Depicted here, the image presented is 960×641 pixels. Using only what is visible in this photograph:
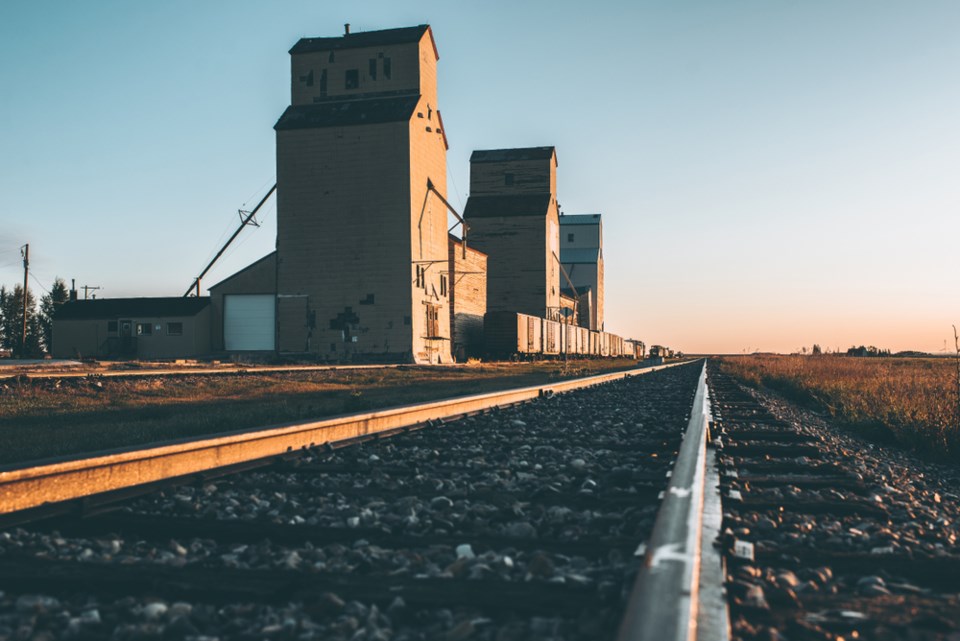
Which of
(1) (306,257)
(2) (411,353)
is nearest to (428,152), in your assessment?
(1) (306,257)

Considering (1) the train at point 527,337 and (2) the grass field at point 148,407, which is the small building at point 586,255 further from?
(2) the grass field at point 148,407

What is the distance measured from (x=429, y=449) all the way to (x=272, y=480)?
5.38 ft

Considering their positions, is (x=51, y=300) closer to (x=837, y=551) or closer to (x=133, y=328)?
(x=133, y=328)

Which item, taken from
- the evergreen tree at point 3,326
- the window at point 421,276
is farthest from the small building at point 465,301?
the evergreen tree at point 3,326

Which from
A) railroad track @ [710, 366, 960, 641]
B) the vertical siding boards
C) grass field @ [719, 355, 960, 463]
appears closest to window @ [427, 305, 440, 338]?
the vertical siding boards

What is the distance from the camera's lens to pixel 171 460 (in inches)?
186

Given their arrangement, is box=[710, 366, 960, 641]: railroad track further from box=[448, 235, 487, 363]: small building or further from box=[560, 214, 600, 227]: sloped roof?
box=[560, 214, 600, 227]: sloped roof

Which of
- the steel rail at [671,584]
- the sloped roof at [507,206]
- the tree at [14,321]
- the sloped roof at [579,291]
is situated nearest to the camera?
the steel rail at [671,584]

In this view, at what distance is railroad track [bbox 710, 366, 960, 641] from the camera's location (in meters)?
2.16

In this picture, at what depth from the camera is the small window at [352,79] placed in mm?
34188

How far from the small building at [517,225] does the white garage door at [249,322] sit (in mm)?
21324

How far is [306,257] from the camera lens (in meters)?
32.7

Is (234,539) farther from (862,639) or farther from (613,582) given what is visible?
(862,639)

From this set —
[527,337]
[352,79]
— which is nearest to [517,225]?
[527,337]
